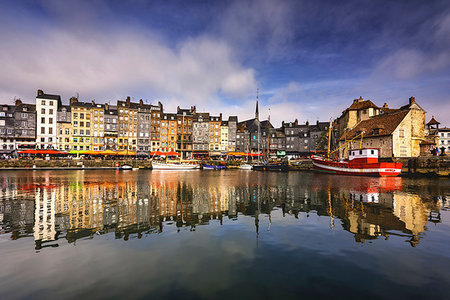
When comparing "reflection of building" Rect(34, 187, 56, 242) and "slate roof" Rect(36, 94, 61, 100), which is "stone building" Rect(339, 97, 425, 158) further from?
"slate roof" Rect(36, 94, 61, 100)

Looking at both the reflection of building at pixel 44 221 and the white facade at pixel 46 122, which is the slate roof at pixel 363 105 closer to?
the reflection of building at pixel 44 221

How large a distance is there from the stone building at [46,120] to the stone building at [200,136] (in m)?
46.9

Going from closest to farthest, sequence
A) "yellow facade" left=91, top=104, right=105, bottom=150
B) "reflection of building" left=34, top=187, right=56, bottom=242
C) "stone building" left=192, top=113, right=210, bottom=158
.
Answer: "reflection of building" left=34, top=187, right=56, bottom=242
"yellow facade" left=91, top=104, right=105, bottom=150
"stone building" left=192, top=113, right=210, bottom=158

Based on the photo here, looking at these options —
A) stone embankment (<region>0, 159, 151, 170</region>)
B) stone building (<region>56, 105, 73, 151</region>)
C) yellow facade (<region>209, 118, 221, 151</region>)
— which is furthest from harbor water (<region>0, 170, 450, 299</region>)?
yellow facade (<region>209, 118, 221, 151</region>)

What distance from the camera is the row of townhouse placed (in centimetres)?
7131

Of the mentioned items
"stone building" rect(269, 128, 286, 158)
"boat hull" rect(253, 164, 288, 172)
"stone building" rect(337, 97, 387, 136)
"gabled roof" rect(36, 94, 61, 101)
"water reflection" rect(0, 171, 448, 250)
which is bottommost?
"boat hull" rect(253, 164, 288, 172)

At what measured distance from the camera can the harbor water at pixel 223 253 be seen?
5246 mm

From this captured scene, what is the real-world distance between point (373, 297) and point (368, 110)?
207ft

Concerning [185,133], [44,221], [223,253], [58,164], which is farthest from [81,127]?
[223,253]

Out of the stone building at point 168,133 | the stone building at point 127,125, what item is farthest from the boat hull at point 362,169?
the stone building at point 127,125

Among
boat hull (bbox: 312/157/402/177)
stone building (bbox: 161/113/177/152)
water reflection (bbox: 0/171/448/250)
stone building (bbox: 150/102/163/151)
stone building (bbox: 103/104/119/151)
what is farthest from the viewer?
stone building (bbox: 161/113/177/152)

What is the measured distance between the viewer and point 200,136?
3420 inches

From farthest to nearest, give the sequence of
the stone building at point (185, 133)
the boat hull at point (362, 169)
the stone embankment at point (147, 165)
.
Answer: the stone building at point (185, 133) → the boat hull at point (362, 169) → the stone embankment at point (147, 165)

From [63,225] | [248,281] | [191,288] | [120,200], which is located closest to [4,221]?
[63,225]
